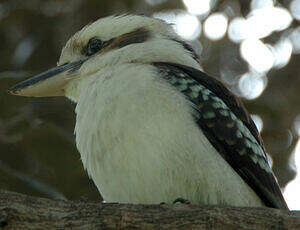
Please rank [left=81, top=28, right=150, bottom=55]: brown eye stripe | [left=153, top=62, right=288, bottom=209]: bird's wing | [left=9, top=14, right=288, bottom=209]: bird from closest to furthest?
[left=9, top=14, right=288, bottom=209]: bird
[left=153, top=62, right=288, bottom=209]: bird's wing
[left=81, top=28, right=150, bottom=55]: brown eye stripe

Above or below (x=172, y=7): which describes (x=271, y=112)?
below

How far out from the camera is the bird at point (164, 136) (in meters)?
2.87

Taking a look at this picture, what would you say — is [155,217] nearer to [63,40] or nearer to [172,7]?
[63,40]

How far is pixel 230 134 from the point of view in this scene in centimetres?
310

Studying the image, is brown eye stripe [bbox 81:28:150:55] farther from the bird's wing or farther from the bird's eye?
the bird's wing

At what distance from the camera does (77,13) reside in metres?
5.71

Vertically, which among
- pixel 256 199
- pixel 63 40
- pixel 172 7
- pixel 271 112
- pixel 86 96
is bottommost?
pixel 256 199

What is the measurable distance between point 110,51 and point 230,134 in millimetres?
898

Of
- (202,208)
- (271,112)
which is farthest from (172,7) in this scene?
(202,208)

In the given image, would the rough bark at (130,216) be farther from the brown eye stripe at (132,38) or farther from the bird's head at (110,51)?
the brown eye stripe at (132,38)

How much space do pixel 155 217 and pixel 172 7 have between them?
3830 millimetres

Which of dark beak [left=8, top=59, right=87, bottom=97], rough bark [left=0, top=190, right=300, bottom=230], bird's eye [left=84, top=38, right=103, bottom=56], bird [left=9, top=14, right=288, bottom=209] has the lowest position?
rough bark [left=0, top=190, right=300, bottom=230]

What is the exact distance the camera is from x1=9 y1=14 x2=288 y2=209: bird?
287 centimetres

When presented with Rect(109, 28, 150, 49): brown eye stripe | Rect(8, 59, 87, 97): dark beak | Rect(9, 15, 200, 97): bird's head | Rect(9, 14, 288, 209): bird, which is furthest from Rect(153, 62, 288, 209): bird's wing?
Rect(8, 59, 87, 97): dark beak
